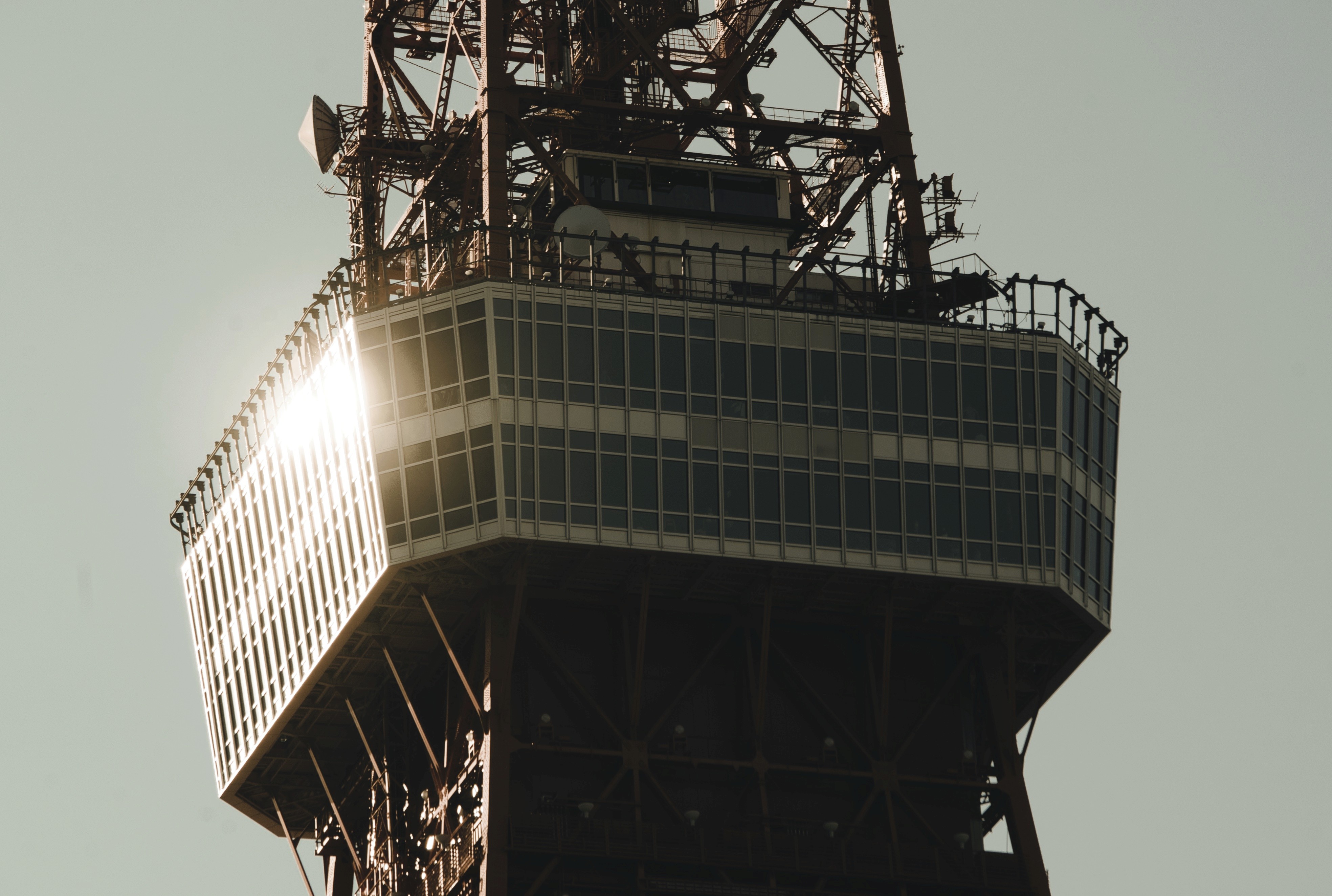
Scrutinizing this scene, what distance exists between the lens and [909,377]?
115 m

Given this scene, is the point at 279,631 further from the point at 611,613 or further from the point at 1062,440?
the point at 1062,440

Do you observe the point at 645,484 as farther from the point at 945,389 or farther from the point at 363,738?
the point at 363,738

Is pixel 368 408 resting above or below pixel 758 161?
below

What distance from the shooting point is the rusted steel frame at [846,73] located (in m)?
126

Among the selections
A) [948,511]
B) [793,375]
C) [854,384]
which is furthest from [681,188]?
[948,511]

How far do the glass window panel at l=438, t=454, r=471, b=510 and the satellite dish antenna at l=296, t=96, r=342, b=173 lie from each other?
2664 cm

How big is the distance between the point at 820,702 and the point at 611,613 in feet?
30.5

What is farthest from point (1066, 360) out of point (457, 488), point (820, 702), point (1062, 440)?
point (457, 488)

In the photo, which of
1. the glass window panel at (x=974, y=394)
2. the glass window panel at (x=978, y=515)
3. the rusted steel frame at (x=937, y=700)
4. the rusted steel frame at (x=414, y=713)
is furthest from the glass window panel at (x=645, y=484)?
the rusted steel frame at (x=937, y=700)

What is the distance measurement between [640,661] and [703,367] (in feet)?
38.8

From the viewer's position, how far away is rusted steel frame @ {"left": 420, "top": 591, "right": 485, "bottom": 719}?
111 m

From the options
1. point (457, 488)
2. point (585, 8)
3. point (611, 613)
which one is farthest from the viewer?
point (585, 8)

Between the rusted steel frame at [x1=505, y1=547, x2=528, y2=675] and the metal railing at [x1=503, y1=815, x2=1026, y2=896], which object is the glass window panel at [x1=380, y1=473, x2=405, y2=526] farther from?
the metal railing at [x1=503, y1=815, x2=1026, y2=896]

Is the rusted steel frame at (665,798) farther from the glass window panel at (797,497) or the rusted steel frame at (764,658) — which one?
the glass window panel at (797,497)
